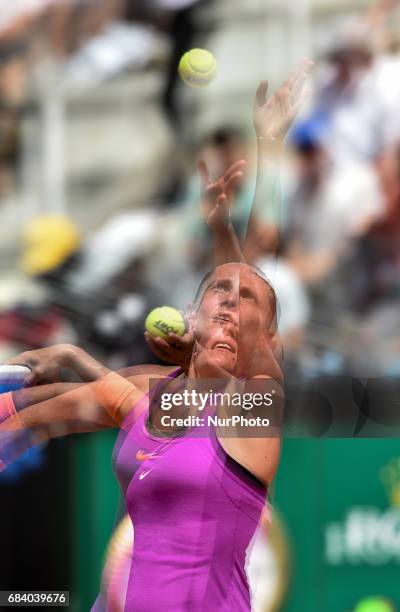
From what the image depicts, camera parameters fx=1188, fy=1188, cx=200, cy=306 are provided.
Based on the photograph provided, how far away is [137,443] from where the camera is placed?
7.75ft

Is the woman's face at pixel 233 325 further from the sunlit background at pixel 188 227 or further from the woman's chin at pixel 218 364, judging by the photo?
the sunlit background at pixel 188 227

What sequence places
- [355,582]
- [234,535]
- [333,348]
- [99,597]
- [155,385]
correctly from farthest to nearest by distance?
[333,348]
[355,582]
[99,597]
[155,385]
[234,535]

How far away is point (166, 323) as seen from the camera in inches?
95.2

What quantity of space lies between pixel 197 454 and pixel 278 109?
754 millimetres

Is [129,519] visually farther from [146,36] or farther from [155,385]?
[146,36]

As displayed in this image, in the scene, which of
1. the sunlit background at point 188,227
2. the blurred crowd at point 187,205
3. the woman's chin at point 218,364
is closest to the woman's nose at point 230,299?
the woman's chin at point 218,364

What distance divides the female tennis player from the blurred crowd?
91cm

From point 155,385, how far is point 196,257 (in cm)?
153

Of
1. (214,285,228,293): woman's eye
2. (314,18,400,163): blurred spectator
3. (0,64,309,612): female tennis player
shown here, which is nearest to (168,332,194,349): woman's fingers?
(0,64,309,612): female tennis player

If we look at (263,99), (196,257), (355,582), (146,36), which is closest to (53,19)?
(146,36)

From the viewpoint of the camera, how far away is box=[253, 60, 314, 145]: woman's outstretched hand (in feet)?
8.19

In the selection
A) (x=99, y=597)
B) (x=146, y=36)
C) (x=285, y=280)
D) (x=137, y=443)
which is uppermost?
(x=146, y=36)

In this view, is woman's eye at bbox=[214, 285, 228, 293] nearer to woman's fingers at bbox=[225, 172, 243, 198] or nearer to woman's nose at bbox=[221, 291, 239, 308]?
woman's nose at bbox=[221, 291, 239, 308]

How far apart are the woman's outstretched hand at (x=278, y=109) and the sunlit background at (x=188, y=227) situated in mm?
192
